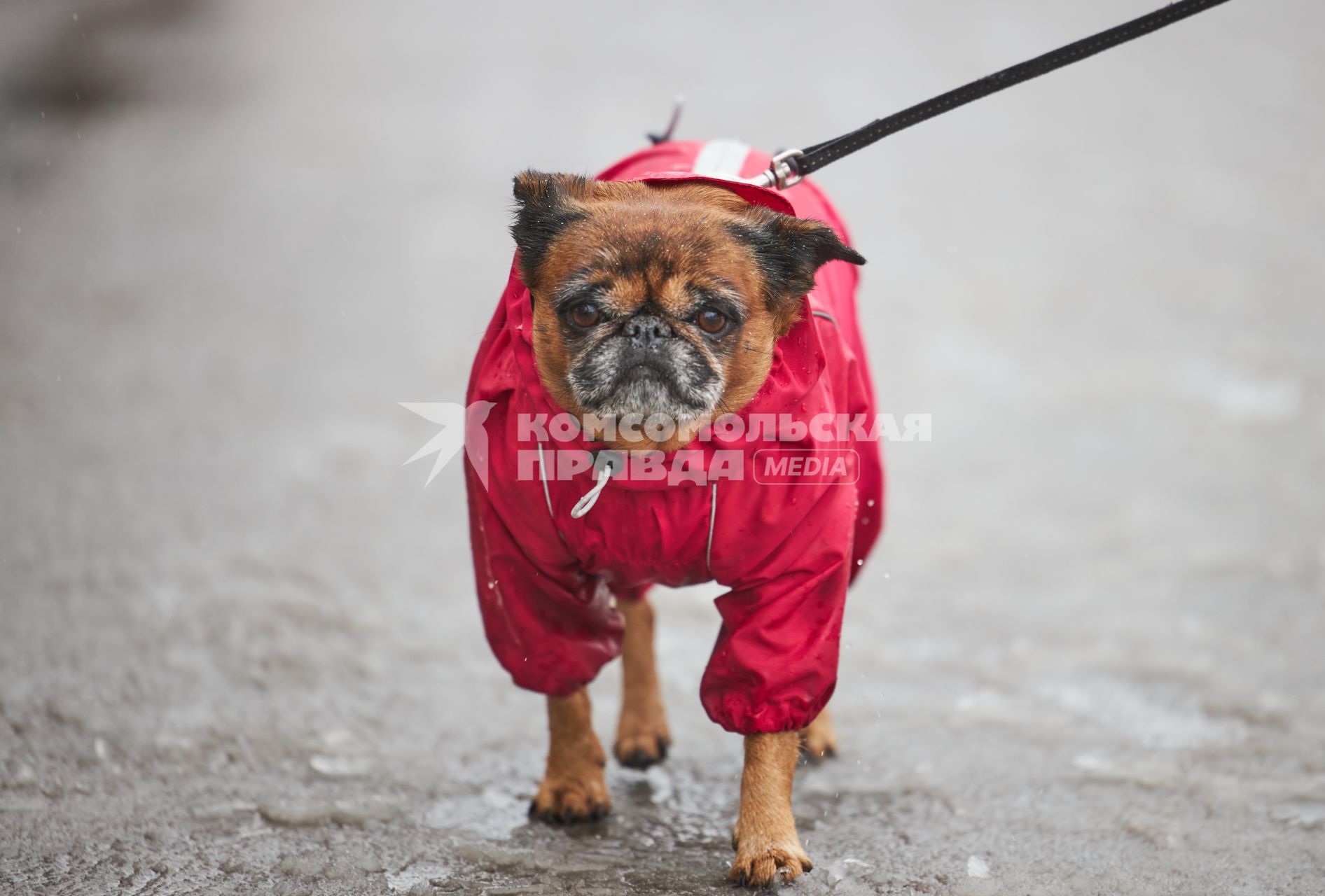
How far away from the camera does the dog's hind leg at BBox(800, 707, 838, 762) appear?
463 cm

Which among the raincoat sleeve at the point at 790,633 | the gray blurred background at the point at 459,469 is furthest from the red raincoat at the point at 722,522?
the gray blurred background at the point at 459,469

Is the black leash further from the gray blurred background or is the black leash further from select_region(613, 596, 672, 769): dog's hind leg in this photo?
the gray blurred background

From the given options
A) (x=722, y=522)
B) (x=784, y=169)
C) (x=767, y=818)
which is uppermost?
(x=784, y=169)

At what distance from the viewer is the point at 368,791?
4.30 m

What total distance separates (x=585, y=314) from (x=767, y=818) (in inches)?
57.8

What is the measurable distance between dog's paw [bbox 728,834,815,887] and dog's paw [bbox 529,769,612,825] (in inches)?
25.9

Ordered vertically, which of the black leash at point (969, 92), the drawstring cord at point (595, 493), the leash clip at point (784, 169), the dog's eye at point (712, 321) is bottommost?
the drawstring cord at point (595, 493)

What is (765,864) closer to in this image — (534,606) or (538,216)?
(534,606)

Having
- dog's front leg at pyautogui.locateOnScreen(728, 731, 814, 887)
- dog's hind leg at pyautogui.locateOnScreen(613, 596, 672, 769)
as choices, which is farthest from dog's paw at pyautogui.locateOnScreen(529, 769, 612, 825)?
dog's front leg at pyautogui.locateOnScreen(728, 731, 814, 887)

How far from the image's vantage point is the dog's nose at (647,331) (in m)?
3.33

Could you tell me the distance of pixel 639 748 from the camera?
4.55m

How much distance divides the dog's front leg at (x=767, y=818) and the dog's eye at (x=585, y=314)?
1230 mm

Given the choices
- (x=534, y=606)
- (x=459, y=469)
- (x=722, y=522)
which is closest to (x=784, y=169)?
(x=722, y=522)

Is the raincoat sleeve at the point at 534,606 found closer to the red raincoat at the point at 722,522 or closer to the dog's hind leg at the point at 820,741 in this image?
the red raincoat at the point at 722,522
